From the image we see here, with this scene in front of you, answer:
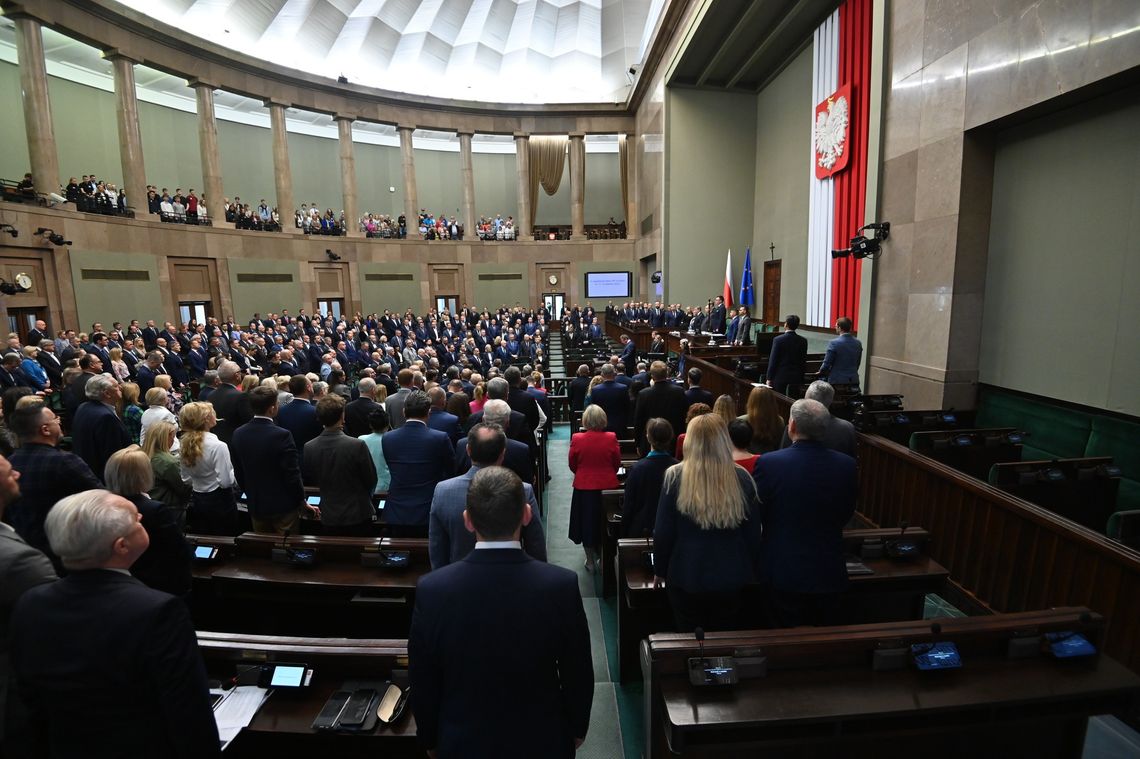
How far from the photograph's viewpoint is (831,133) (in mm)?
10836

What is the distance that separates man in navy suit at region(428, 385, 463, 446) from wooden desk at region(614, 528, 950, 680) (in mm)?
1700

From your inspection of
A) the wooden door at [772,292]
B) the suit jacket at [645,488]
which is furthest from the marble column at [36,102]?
Result: the wooden door at [772,292]

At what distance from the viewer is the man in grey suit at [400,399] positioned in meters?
5.08

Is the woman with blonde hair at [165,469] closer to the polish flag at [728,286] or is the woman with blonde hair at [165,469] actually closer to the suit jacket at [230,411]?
the suit jacket at [230,411]

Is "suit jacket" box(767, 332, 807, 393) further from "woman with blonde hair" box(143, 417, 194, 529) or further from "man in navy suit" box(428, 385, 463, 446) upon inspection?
"woman with blonde hair" box(143, 417, 194, 529)

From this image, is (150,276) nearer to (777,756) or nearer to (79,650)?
(79,650)

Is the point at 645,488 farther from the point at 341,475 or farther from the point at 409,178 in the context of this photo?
the point at 409,178

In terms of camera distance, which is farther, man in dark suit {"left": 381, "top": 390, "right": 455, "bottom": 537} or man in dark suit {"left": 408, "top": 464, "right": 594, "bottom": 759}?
man in dark suit {"left": 381, "top": 390, "right": 455, "bottom": 537}

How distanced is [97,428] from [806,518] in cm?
494

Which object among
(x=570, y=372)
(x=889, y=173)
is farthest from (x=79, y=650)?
(x=570, y=372)

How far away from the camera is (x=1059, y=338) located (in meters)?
5.38

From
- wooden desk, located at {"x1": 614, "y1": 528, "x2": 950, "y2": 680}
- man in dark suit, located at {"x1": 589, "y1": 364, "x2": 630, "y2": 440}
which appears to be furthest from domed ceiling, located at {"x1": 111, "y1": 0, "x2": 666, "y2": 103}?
wooden desk, located at {"x1": 614, "y1": 528, "x2": 950, "y2": 680}

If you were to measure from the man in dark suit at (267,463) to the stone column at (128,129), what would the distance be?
50.8ft

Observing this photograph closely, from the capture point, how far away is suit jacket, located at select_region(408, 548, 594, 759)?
4.59ft
